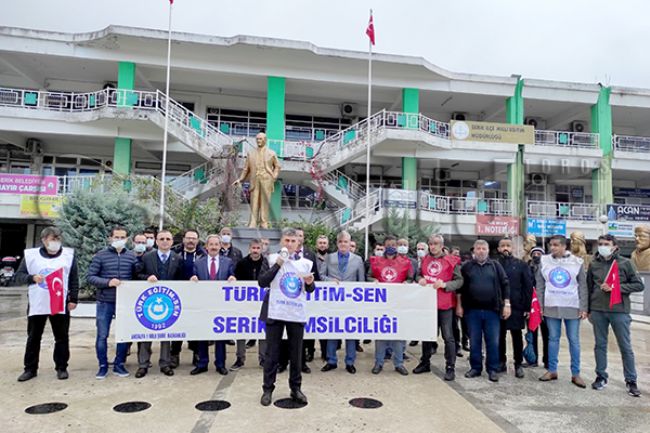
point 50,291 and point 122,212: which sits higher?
point 122,212

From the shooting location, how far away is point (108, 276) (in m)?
5.57

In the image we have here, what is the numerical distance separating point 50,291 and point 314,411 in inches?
139

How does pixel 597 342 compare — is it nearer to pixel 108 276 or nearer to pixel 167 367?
pixel 167 367

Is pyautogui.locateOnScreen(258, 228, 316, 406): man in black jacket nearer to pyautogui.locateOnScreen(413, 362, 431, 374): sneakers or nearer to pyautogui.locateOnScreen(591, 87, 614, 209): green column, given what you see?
pyautogui.locateOnScreen(413, 362, 431, 374): sneakers

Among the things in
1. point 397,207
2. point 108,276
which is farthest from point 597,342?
point 397,207

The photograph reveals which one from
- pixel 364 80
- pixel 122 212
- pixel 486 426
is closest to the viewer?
pixel 486 426

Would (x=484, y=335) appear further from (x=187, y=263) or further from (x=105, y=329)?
(x=105, y=329)

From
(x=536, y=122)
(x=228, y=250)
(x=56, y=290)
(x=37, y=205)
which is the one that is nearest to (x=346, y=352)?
(x=228, y=250)

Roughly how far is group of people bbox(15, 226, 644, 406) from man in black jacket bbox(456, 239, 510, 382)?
1 centimetres

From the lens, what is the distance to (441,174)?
22.7m

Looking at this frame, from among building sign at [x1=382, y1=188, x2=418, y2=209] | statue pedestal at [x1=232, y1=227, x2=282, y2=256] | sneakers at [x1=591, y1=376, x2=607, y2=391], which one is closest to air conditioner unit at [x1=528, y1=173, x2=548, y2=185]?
building sign at [x1=382, y1=188, x2=418, y2=209]

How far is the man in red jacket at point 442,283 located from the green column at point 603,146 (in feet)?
60.2

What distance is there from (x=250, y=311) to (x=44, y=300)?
2.48 m

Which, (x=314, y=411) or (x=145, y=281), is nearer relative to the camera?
(x=314, y=411)
